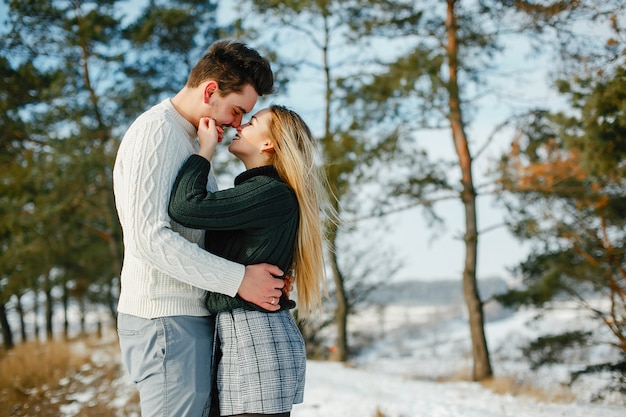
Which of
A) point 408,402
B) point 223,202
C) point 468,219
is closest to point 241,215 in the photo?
point 223,202

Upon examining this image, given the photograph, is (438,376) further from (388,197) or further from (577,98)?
(577,98)

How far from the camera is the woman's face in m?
2.22

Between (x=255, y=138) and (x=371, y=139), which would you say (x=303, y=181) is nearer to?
(x=255, y=138)

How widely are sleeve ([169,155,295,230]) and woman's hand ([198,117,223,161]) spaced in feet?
0.16

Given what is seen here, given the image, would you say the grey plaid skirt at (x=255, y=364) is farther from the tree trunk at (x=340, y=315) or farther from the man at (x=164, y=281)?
the tree trunk at (x=340, y=315)

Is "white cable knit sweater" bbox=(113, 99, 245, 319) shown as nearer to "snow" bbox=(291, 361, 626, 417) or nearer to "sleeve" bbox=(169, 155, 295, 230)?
"sleeve" bbox=(169, 155, 295, 230)

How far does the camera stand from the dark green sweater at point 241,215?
6.32ft

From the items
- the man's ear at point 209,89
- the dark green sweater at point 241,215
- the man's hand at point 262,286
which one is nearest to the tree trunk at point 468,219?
the man's ear at point 209,89

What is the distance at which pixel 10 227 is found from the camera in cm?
1162

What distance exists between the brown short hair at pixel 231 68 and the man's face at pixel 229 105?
0.02 meters

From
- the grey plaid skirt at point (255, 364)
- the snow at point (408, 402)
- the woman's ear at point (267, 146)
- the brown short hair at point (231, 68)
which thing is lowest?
the snow at point (408, 402)

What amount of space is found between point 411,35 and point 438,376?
646cm

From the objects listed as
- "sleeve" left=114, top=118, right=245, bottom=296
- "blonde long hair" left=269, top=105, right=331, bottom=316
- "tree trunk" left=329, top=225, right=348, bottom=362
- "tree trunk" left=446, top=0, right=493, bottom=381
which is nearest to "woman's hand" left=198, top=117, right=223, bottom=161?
"sleeve" left=114, top=118, right=245, bottom=296

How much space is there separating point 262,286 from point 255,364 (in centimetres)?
26
